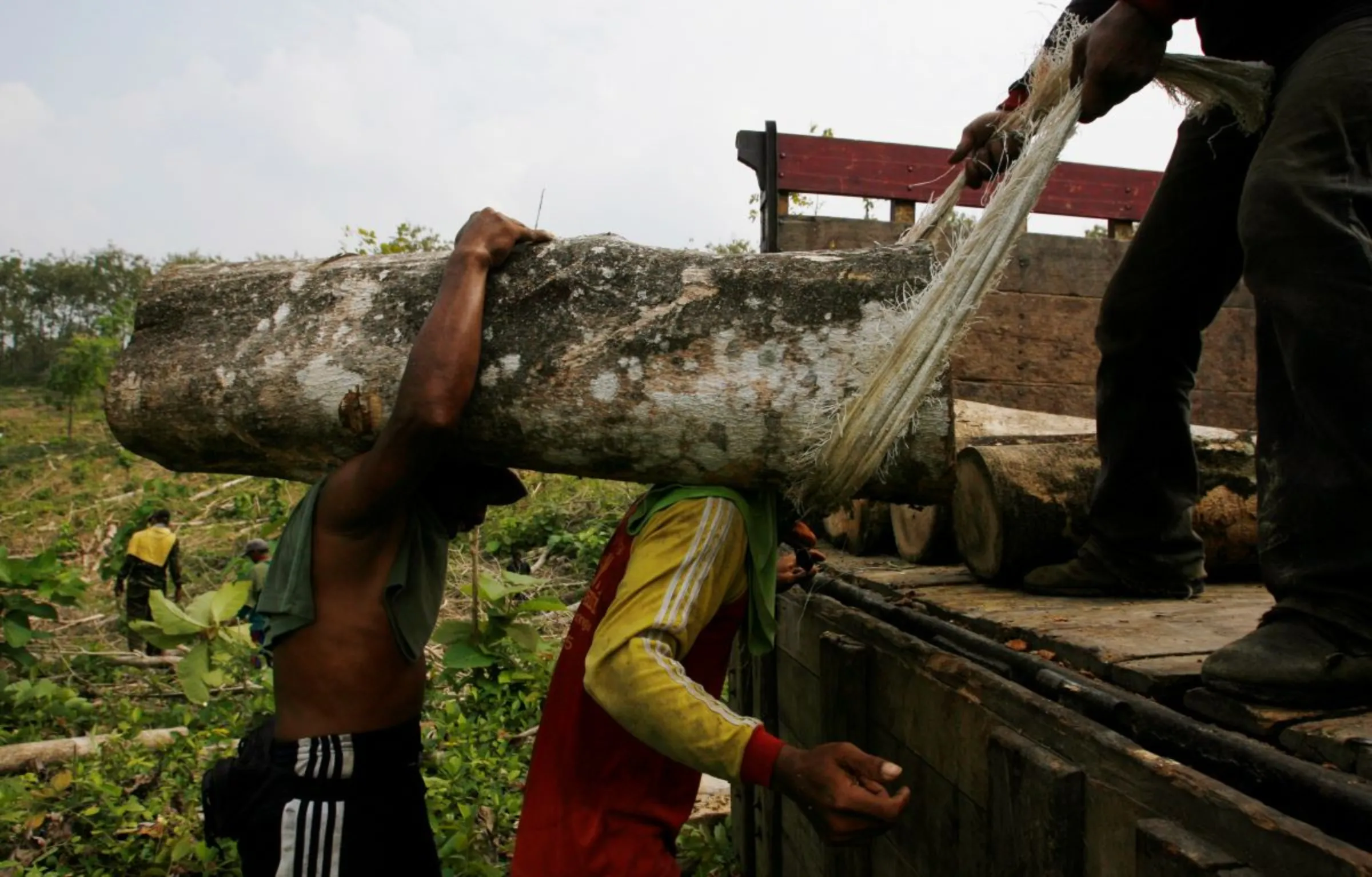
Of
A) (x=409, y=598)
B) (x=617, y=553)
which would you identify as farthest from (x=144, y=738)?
(x=617, y=553)

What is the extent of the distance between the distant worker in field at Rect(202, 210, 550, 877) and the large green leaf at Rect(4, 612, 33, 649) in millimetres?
3709

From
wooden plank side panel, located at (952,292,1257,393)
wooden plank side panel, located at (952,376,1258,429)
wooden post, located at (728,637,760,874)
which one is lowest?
wooden post, located at (728,637,760,874)

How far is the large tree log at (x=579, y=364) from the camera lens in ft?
5.71

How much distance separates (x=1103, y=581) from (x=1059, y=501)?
24cm

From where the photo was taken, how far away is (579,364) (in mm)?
1773

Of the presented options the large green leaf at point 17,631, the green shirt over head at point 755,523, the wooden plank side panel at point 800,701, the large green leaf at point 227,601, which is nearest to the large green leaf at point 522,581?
the large green leaf at point 227,601

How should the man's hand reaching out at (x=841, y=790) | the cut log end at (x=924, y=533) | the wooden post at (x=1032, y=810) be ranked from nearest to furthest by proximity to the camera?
1. the wooden post at (x=1032, y=810)
2. the man's hand reaching out at (x=841, y=790)
3. the cut log end at (x=924, y=533)

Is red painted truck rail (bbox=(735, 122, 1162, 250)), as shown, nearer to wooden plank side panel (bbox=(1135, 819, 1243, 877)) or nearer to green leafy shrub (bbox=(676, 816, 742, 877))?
green leafy shrub (bbox=(676, 816, 742, 877))

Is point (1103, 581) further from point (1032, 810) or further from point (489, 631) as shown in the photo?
point (489, 631)

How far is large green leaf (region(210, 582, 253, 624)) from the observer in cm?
374

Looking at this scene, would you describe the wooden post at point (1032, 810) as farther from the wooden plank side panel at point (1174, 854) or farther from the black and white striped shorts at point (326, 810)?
the black and white striped shorts at point (326, 810)

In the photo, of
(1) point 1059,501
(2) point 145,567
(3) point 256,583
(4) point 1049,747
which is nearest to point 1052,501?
(1) point 1059,501

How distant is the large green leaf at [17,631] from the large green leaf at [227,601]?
1993mm

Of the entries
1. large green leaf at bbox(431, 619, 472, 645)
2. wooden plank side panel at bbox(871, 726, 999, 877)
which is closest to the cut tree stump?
large green leaf at bbox(431, 619, 472, 645)
